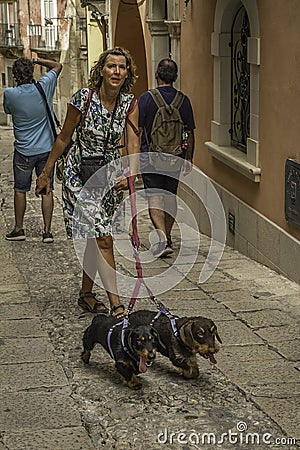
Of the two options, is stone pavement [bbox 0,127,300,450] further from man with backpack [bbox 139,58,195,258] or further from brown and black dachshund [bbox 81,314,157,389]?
man with backpack [bbox 139,58,195,258]

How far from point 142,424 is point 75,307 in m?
2.24

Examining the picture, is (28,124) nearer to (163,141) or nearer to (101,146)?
(163,141)

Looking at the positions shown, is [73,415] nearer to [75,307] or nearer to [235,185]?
[75,307]

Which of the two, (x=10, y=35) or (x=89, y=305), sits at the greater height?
(x=10, y=35)

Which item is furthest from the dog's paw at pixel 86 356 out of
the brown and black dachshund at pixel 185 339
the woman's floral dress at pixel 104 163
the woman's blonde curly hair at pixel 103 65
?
the woman's blonde curly hair at pixel 103 65

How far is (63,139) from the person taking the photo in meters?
6.37

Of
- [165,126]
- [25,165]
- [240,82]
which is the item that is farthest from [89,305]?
[240,82]

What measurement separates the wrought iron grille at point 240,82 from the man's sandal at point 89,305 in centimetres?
306

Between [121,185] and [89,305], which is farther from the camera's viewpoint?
[89,305]

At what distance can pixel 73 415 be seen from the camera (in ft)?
15.7

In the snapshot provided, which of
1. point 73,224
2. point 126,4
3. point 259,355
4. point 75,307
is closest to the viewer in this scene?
point 259,355

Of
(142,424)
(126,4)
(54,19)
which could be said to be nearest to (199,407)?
(142,424)

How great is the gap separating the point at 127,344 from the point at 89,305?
1.77m

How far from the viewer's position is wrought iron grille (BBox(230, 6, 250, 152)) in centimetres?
918
